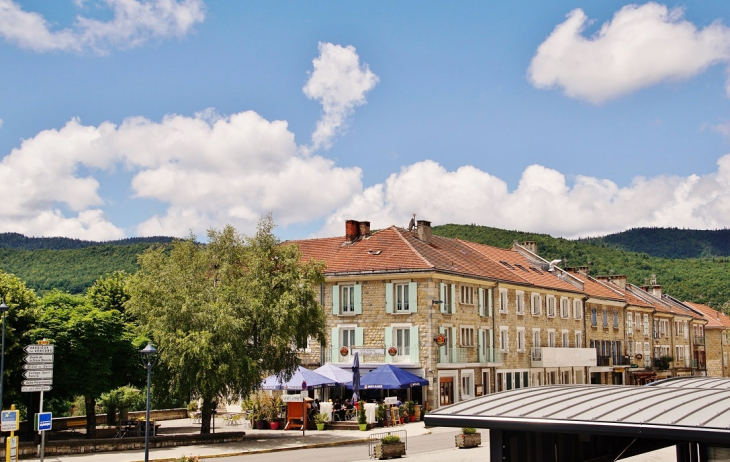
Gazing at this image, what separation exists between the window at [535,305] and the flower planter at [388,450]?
2605 centimetres

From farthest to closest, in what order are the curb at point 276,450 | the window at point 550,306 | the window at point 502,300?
the window at point 550,306 → the window at point 502,300 → the curb at point 276,450

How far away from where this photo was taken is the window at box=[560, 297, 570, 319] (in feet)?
175

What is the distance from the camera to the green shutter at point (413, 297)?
4000cm

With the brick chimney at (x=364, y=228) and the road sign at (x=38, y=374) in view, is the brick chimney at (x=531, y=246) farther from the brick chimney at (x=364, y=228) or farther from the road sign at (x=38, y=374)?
the road sign at (x=38, y=374)

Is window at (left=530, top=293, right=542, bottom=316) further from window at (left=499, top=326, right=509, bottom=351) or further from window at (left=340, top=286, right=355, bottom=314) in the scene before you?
window at (left=340, top=286, right=355, bottom=314)

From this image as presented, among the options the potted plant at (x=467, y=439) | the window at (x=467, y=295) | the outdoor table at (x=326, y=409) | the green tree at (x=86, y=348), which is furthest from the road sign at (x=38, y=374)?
the window at (x=467, y=295)

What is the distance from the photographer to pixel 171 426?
36375mm

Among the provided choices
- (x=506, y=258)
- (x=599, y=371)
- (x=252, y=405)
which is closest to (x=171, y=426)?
(x=252, y=405)

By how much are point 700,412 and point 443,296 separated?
97.0ft

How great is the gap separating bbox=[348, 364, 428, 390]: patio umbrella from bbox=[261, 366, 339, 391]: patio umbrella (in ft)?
6.07

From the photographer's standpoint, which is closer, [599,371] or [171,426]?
[171,426]

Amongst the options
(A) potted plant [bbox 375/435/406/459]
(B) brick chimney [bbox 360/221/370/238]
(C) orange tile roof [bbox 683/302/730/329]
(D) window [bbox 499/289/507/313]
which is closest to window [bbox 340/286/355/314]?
(B) brick chimney [bbox 360/221/370/238]

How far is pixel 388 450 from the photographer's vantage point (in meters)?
24.5

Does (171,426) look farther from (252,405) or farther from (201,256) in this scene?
(201,256)
